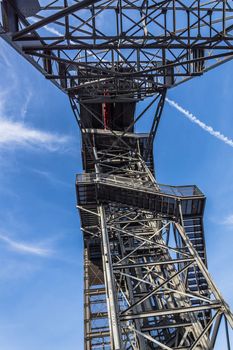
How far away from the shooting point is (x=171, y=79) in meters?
26.2

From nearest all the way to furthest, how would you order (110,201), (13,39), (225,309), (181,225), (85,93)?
(13,39) < (225,309) < (181,225) < (110,201) < (85,93)

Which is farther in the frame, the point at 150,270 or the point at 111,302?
the point at 150,270

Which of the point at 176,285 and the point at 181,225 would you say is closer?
the point at 176,285

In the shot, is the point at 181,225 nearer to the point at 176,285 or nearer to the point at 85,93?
the point at 176,285

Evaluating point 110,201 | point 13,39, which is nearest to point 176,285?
point 110,201

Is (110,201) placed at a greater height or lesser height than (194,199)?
greater

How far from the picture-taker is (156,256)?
2381cm

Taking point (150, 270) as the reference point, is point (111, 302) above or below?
below

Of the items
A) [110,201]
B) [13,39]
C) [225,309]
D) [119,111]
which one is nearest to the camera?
[13,39]

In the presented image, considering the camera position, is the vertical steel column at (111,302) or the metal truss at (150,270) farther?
the metal truss at (150,270)

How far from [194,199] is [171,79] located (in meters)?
7.71

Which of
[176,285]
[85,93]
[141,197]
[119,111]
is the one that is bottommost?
[176,285]

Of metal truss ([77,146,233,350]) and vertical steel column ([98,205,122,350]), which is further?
metal truss ([77,146,233,350])

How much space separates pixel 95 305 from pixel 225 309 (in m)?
14.9
